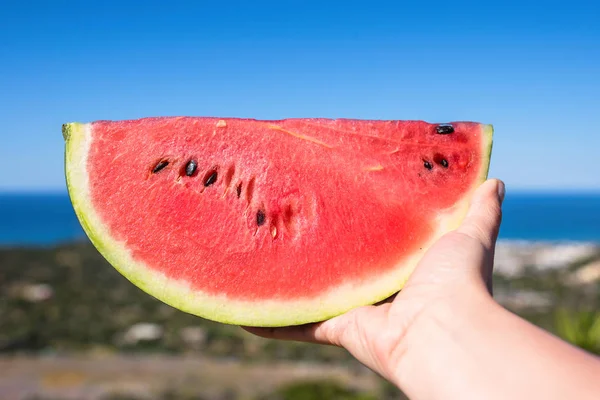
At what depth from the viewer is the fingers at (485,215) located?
2.12m

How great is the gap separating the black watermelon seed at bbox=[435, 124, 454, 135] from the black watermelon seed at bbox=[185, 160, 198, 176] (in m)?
1.13

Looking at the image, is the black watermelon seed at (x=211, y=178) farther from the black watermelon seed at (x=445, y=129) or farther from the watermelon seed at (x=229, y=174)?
the black watermelon seed at (x=445, y=129)

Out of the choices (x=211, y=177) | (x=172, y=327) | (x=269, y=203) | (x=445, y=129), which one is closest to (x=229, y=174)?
(x=211, y=177)

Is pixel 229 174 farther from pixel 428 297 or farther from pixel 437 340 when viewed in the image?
pixel 437 340

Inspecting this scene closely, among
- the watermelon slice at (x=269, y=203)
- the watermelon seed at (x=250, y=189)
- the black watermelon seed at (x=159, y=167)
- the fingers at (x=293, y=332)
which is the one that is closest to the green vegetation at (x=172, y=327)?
the fingers at (x=293, y=332)

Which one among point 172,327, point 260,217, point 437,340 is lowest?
point 172,327

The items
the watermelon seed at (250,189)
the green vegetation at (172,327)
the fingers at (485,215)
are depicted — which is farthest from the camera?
the green vegetation at (172,327)

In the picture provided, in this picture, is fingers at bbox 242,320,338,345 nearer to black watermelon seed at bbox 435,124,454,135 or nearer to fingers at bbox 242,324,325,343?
fingers at bbox 242,324,325,343

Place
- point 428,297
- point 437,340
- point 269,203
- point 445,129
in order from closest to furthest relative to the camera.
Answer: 1. point 437,340
2. point 428,297
3. point 269,203
4. point 445,129

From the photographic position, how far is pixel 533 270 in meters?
19.3

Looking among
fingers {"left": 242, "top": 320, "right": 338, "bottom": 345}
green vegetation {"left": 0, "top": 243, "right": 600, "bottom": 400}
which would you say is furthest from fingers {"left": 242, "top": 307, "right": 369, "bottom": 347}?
green vegetation {"left": 0, "top": 243, "right": 600, "bottom": 400}

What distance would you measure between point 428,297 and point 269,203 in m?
0.79

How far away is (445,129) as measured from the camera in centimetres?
248

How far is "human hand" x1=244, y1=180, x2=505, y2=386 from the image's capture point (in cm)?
187
